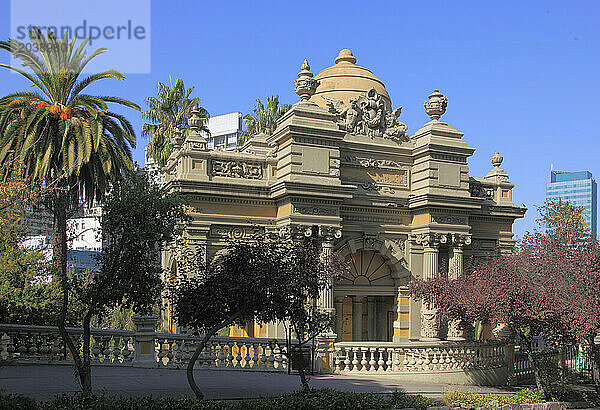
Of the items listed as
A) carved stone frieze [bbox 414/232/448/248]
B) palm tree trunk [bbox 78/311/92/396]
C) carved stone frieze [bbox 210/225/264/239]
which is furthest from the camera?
carved stone frieze [bbox 414/232/448/248]

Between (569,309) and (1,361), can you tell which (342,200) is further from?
(1,361)

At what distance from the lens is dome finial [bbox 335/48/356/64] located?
1131 inches

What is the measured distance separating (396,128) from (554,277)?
9.84 m

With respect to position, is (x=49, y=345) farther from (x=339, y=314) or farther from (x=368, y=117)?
(x=368, y=117)

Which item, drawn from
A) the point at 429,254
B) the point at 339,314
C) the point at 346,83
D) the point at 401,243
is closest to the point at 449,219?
the point at 429,254

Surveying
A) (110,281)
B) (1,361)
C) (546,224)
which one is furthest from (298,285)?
(546,224)

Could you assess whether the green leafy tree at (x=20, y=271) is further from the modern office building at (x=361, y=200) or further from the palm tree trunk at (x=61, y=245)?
the modern office building at (x=361, y=200)

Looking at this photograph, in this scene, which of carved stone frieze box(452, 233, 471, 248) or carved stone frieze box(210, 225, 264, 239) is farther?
carved stone frieze box(452, 233, 471, 248)

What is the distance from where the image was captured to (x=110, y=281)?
12461 millimetres

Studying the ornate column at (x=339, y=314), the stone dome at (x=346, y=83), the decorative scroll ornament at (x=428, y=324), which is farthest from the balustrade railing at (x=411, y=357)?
the stone dome at (x=346, y=83)

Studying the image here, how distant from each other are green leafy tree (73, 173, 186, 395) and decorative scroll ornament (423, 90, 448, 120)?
16.2 meters

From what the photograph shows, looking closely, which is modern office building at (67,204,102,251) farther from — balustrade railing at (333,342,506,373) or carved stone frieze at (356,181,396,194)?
carved stone frieze at (356,181,396,194)

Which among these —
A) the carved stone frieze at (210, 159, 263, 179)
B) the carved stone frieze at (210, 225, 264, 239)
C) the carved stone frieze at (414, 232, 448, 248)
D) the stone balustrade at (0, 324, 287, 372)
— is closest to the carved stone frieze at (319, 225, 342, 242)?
the carved stone frieze at (210, 225, 264, 239)

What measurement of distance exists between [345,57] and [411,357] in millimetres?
14445
